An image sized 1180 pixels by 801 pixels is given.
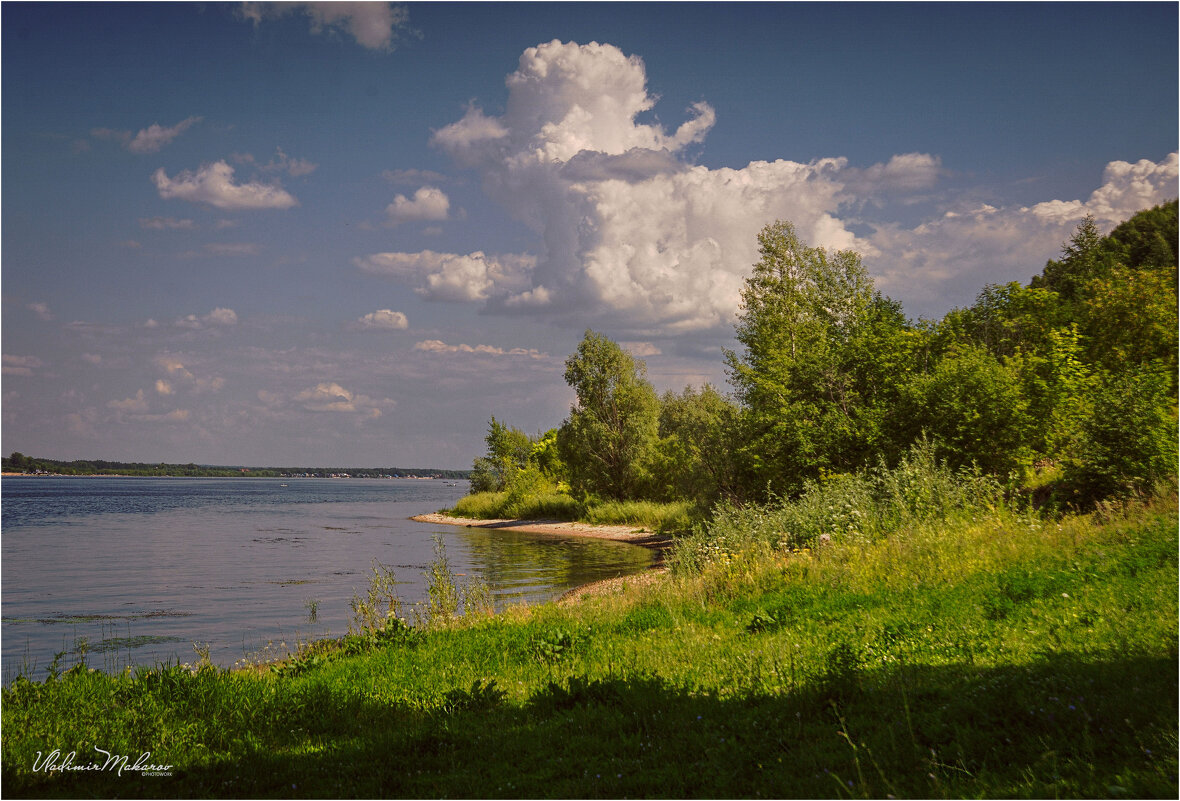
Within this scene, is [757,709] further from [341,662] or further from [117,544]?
[117,544]

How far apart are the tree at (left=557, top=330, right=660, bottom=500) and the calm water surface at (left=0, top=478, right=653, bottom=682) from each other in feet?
36.2

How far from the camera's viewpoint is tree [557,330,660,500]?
196ft

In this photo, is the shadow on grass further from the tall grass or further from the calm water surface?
the tall grass

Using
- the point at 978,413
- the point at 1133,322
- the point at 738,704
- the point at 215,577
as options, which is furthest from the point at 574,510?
A: the point at 738,704

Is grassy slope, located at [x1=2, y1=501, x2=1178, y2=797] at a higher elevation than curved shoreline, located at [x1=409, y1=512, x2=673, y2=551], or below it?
higher

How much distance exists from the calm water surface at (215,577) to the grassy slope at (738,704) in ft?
15.7

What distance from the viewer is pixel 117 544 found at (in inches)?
1596

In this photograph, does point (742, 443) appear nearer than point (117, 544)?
Yes

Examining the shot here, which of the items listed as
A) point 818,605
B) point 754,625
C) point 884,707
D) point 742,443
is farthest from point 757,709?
point 742,443

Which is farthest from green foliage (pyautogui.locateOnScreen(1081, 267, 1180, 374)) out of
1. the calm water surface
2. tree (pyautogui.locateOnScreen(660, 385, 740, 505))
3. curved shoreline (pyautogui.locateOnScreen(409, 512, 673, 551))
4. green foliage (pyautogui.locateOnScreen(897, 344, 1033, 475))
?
the calm water surface

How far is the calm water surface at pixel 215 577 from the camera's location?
16.7m

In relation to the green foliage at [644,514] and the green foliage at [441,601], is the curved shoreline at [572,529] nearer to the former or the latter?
the green foliage at [644,514]

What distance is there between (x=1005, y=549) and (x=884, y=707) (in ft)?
22.5

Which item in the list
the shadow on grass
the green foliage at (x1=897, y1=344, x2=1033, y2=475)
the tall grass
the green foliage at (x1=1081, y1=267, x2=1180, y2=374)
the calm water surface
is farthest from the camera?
the green foliage at (x1=1081, y1=267, x2=1180, y2=374)
